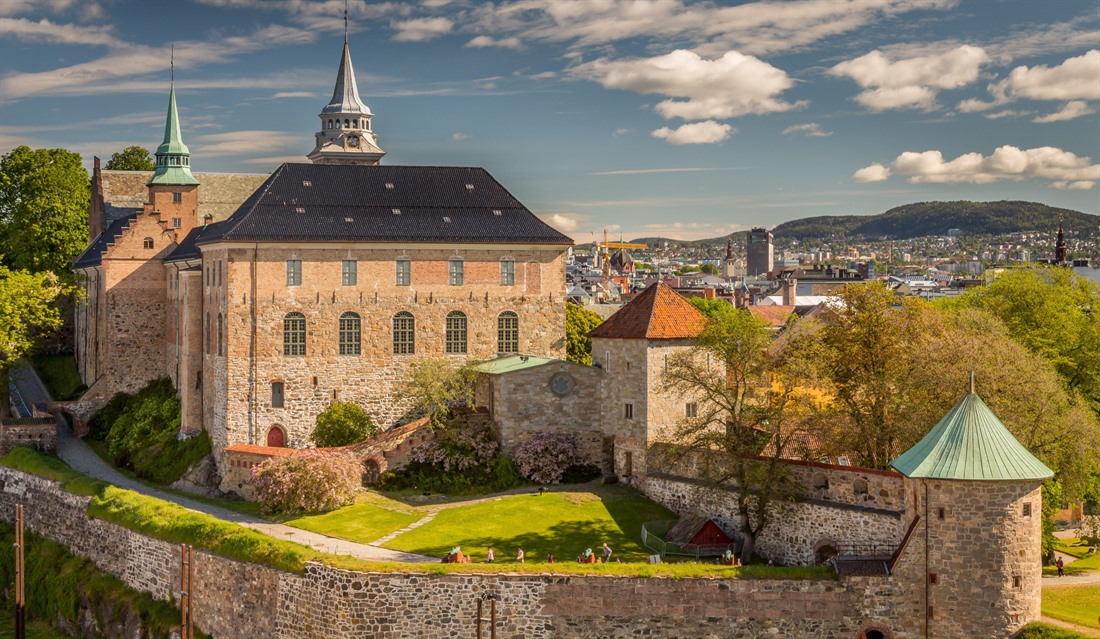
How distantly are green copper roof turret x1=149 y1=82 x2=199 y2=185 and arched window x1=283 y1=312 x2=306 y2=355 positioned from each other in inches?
958

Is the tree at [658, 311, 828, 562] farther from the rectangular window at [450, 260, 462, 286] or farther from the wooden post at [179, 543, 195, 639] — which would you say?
the wooden post at [179, 543, 195, 639]

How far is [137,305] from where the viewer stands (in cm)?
6688

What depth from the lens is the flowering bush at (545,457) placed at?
51062 mm

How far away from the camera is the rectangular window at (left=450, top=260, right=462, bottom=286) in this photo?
57.2 metres

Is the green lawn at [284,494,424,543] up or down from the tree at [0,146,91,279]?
down

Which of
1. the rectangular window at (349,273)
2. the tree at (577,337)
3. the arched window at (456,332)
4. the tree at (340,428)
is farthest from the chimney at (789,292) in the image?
the tree at (340,428)

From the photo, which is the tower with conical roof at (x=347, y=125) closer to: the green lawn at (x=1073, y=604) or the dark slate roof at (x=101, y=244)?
the dark slate roof at (x=101, y=244)

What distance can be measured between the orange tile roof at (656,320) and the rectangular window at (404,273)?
32.6 ft

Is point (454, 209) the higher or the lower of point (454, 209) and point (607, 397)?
the higher

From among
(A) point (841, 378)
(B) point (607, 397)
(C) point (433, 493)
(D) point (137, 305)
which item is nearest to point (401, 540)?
(C) point (433, 493)

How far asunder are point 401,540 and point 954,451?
1909cm

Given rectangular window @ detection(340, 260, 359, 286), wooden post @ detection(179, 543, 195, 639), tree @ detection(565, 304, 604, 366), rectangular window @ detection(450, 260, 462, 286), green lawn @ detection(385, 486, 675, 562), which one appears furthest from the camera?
tree @ detection(565, 304, 604, 366)

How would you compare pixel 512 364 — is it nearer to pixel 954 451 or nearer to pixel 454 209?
pixel 454 209

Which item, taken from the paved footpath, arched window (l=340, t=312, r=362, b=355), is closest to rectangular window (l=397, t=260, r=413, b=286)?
arched window (l=340, t=312, r=362, b=355)
